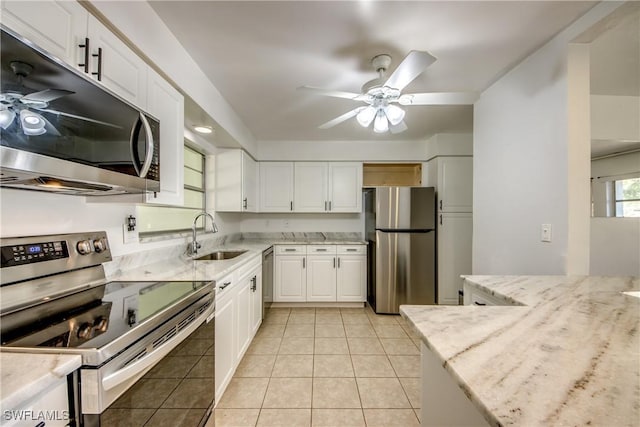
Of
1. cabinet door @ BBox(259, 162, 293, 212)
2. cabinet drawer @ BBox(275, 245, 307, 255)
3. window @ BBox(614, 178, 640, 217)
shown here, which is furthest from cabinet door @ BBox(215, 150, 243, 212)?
window @ BBox(614, 178, 640, 217)

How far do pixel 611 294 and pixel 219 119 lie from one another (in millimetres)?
2733

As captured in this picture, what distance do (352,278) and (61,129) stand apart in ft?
10.5

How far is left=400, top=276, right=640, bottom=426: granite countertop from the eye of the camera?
1.49 feet

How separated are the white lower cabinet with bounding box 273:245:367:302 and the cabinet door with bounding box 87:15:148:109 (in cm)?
248

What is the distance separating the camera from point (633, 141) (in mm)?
2105

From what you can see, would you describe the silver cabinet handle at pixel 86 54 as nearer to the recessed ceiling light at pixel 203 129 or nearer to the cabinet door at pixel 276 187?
the recessed ceiling light at pixel 203 129

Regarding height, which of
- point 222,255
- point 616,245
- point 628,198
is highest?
point 628,198

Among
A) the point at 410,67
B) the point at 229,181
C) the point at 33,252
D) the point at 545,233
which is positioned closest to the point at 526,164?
the point at 545,233

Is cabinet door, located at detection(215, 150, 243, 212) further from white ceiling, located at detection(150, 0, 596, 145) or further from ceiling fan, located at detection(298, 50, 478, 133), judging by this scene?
ceiling fan, located at detection(298, 50, 478, 133)

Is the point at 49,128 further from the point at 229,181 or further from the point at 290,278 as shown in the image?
the point at 290,278

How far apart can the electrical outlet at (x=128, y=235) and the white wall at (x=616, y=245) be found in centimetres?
371

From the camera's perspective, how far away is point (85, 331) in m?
0.83

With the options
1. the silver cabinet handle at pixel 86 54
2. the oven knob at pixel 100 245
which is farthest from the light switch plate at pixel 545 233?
the oven knob at pixel 100 245

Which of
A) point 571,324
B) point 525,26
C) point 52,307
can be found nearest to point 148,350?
point 52,307
